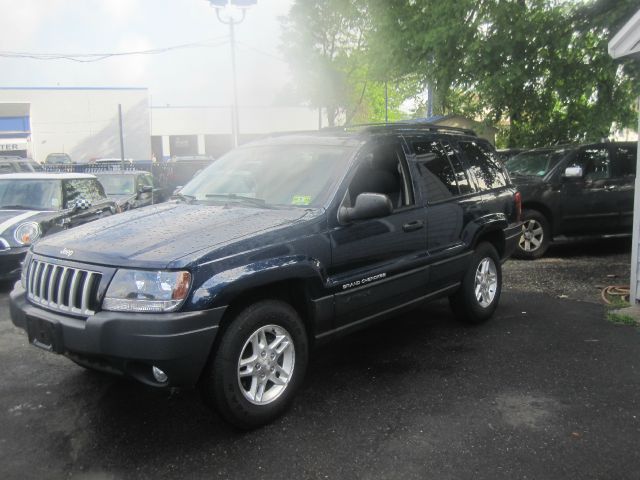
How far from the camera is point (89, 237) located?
3.50m

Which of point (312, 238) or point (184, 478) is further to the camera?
point (312, 238)

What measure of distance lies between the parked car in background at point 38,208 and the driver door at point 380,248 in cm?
462

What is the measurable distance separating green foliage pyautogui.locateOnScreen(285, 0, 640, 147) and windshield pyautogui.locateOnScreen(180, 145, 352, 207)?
691 cm

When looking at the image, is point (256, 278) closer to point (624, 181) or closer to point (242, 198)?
point (242, 198)

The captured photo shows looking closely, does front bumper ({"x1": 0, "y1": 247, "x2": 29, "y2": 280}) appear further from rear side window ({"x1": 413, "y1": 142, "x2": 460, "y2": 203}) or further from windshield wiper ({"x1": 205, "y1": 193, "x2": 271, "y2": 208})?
rear side window ({"x1": 413, "y1": 142, "x2": 460, "y2": 203})

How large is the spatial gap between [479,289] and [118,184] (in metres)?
9.06

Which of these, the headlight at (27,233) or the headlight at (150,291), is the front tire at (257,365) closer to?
the headlight at (150,291)

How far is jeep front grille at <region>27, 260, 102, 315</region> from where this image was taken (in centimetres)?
312

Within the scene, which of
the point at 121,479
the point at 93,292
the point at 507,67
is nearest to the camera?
the point at 121,479

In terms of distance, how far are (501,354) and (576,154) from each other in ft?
17.7

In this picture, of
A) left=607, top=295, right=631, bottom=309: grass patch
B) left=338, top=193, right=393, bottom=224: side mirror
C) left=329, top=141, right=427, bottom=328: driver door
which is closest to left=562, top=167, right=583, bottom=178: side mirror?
left=607, top=295, right=631, bottom=309: grass patch

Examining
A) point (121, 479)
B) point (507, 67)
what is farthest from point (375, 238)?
point (507, 67)

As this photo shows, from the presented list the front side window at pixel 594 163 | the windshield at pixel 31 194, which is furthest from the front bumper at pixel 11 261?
the front side window at pixel 594 163

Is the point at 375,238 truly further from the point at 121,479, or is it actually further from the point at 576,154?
the point at 576,154
